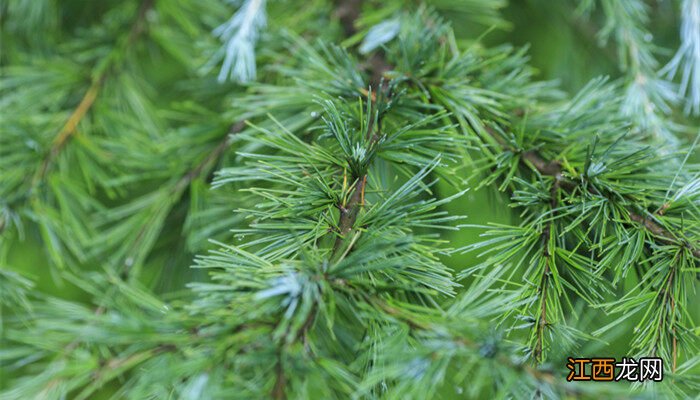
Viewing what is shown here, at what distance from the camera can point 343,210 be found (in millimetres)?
326

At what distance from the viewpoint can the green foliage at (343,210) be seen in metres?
0.27

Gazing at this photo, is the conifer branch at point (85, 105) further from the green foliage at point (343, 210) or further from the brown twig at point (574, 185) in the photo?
the brown twig at point (574, 185)

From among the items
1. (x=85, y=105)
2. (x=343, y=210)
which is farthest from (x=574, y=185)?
(x=85, y=105)

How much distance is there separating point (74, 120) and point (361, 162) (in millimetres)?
414

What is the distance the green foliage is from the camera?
268 millimetres

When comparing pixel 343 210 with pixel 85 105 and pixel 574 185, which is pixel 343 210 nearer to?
pixel 574 185

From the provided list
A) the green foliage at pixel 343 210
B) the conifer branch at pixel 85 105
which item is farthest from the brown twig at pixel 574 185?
the conifer branch at pixel 85 105

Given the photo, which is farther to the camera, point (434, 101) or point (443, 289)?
point (434, 101)

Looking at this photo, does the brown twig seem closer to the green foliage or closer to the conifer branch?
the green foliage

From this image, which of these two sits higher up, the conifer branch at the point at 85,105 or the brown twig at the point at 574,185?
the brown twig at the point at 574,185

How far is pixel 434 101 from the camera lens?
1.41 feet

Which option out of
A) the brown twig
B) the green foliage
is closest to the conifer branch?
the green foliage

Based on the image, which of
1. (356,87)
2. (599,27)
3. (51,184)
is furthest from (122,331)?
(599,27)

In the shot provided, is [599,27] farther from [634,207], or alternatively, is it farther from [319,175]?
[319,175]
